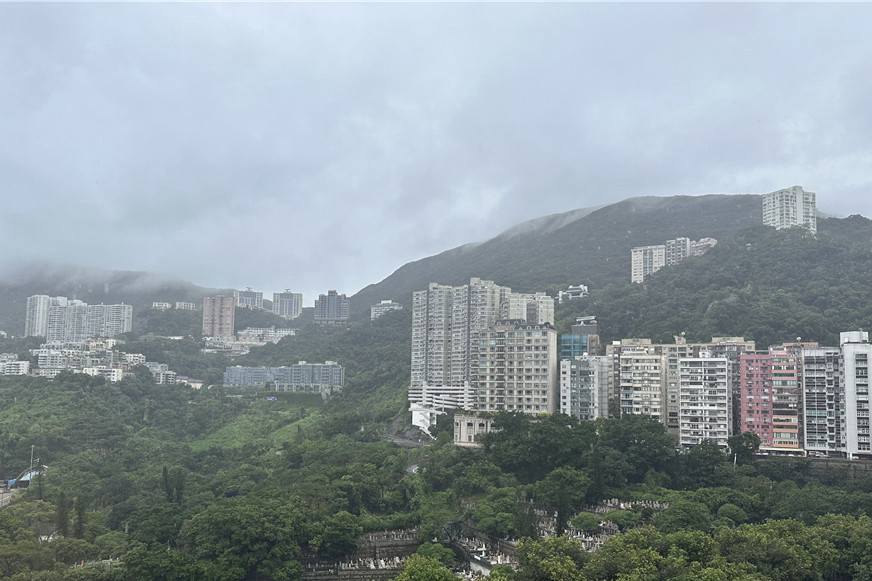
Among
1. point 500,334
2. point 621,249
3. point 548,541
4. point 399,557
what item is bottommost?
point 399,557

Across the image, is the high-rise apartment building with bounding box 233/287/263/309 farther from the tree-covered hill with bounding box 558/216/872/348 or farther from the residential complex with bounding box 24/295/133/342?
the tree-covered hill with bounding box 558/216/872/348

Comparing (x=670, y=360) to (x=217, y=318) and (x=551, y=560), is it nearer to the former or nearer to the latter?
(x=551, y=560)

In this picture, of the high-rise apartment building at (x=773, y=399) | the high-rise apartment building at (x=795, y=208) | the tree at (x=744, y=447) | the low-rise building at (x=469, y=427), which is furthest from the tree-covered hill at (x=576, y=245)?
the tree at (x=744, y=447)

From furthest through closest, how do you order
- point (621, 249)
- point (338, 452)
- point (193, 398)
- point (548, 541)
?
point (621, 249) < point (193, 398) < point (338, 452) < point (548, 541)

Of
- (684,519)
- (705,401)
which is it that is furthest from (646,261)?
(684,519)

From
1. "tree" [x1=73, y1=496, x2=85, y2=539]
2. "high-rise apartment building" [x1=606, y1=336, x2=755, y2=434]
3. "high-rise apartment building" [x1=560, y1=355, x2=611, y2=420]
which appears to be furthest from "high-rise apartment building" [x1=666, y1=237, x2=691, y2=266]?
"tree" [x1=73, y1=496, x2=85, y2=539]

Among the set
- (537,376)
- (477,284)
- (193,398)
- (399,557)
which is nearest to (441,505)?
(399,557)

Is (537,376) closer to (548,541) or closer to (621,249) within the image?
(548,541)
